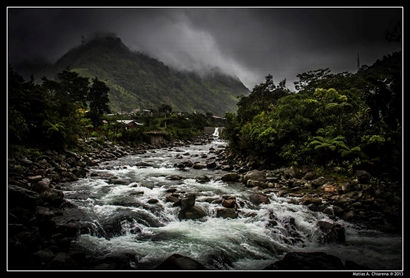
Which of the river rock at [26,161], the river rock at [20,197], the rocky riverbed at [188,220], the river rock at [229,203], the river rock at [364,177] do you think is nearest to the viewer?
the rocky riverbed at [188,220]

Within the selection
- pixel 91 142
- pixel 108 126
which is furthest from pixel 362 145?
pixel 108 126

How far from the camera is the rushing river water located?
5953 mm

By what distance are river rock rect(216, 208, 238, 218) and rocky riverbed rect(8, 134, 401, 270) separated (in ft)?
0.13

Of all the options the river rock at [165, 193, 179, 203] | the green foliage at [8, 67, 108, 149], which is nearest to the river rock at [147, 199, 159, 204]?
the river rock at [165, 193, 179, 203]

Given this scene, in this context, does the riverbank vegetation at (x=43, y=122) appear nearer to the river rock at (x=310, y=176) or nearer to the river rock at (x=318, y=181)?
the river rock at (x=318, y=181)

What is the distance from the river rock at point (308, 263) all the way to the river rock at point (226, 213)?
11.5ft

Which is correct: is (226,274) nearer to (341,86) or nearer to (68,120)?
(68,120)

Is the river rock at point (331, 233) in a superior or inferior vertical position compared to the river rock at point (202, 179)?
inferior

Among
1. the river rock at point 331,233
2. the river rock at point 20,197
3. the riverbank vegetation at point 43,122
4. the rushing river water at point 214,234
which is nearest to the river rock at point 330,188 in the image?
the rushing river water at point 214,234

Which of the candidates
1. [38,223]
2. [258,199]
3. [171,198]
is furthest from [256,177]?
[38,223]

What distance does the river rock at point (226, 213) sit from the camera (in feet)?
27.8

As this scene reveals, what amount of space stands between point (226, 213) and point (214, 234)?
153 centimetres

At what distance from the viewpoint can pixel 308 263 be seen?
474cm

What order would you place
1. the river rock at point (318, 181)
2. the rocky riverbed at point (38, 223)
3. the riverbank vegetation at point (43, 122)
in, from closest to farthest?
the rocky riverbed at point (38, 223)
the riverbank vegetation at point (43, 122)
the river rock at point (318, 181)
